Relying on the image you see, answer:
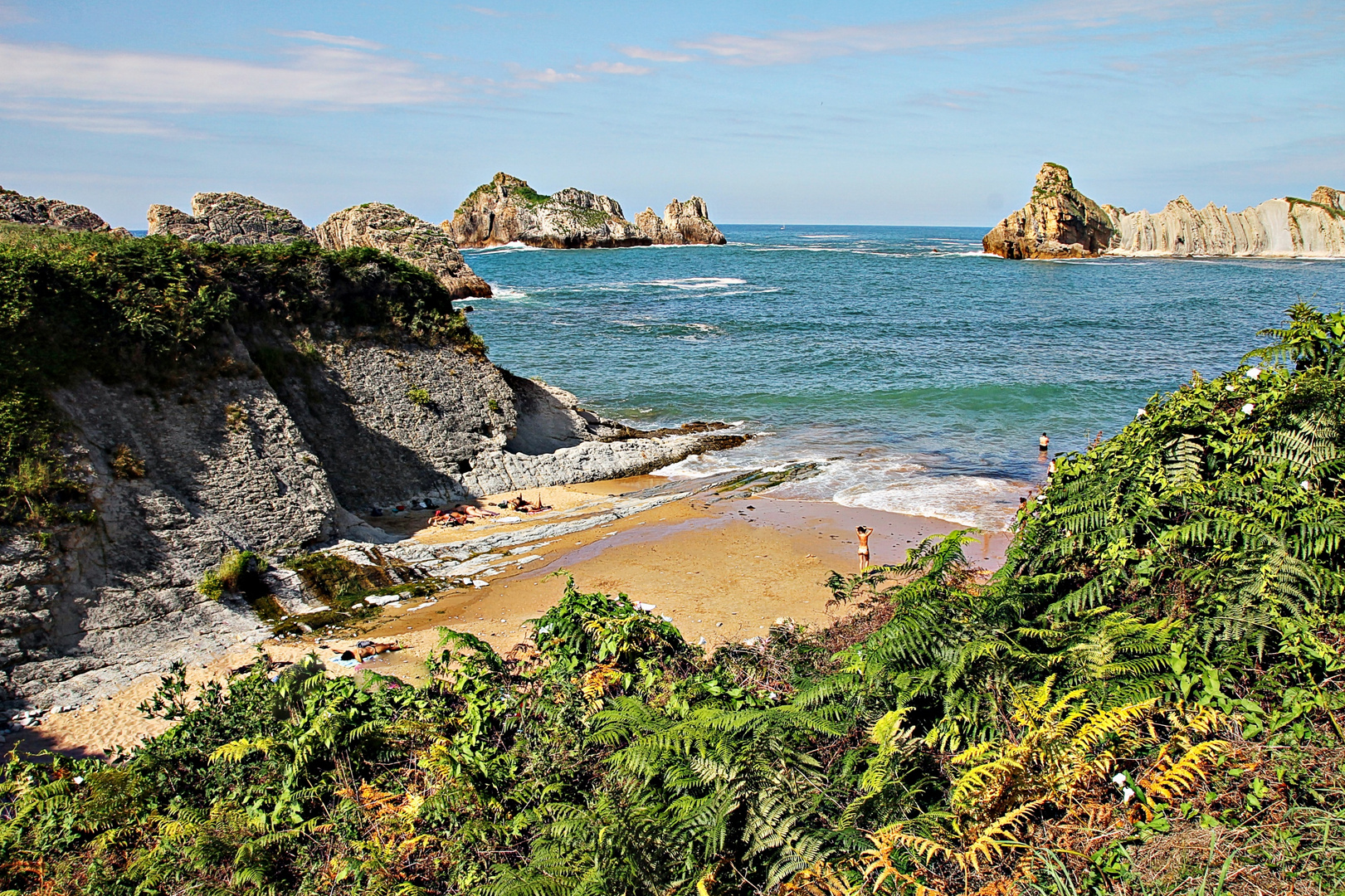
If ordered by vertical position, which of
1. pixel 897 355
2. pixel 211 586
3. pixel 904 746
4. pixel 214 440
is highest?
pixel 214 440

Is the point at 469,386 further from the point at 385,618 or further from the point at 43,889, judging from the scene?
the point at 43,889

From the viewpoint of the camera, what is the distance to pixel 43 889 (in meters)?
4.96

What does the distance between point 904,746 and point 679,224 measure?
15154 cm

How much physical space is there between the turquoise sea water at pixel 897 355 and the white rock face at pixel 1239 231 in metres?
25.3

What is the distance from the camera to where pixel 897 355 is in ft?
129

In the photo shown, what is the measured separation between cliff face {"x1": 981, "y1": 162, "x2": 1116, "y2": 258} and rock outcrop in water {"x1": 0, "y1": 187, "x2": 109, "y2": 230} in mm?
111500

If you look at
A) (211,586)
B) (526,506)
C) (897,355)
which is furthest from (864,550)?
(897,355)

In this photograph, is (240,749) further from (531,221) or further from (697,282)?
(531,221)

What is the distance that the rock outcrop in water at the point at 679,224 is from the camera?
14750 centimetres

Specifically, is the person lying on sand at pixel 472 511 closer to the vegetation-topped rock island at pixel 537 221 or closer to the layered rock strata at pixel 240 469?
the layered rock strata at pixel 240 469

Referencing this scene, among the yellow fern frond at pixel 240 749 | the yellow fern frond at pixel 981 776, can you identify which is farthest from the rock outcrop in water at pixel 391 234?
the yellow fern frond at pixel 981 776

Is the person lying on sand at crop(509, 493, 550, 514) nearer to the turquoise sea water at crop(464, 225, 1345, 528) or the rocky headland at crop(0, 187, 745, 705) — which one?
the rocky headland at crop(0, 187, 745, 705)

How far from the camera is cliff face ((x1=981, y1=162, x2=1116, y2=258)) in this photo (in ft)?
350

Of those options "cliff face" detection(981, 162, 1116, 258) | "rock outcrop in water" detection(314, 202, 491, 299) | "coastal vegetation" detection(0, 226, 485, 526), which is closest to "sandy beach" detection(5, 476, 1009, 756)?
"coastal vegetation" detection(0, 226, 485, 526)
